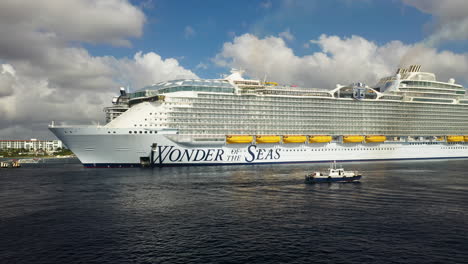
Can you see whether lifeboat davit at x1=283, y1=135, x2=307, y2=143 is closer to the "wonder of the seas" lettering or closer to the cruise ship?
the cruise ship

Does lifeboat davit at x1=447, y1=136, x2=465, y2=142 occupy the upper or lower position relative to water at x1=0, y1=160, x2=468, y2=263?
upper

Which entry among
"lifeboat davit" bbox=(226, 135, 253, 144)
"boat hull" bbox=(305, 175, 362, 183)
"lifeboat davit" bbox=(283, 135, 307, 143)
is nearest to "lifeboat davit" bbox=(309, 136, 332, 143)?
"lifeboat davit" bbox=(283, 135, 307, 143)

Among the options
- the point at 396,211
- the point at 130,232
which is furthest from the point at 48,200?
the point at 396,211

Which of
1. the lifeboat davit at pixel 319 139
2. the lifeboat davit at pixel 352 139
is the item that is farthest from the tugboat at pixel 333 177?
the lifeboat davit at pixel 352 139

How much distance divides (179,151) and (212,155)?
24.8ft

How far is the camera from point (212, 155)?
7762 centimetres

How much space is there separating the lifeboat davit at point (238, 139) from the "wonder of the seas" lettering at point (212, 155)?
1922 millimetres

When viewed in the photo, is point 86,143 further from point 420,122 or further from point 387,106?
→ point 420,122

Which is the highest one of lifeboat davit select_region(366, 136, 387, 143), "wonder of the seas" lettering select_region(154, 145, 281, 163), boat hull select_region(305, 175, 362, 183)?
lifeboat davit select_region(366, 136, 387, 143)

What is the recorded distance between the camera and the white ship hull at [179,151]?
70938mm

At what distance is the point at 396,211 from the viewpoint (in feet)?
109

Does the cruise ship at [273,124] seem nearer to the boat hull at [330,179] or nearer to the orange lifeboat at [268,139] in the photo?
the orange lifeboat at [268,139]

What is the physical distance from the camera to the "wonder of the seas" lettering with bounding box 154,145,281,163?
73875 mm

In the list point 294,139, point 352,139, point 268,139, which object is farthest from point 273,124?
point 352,139
